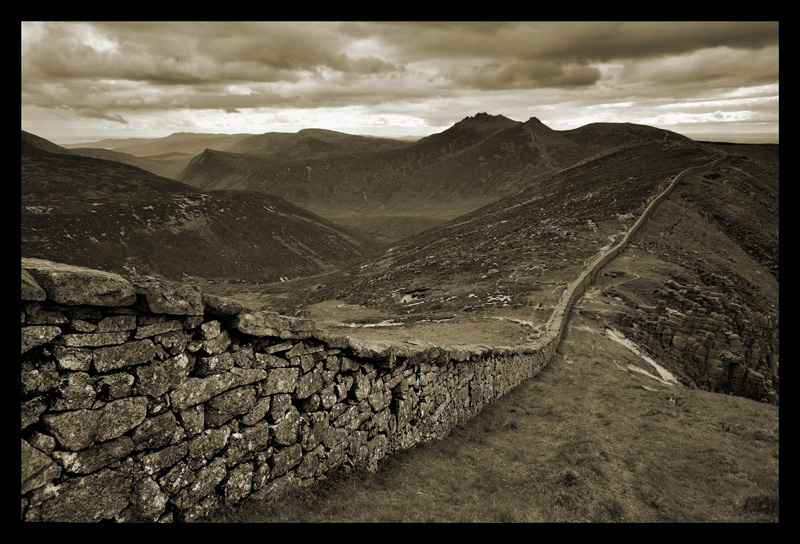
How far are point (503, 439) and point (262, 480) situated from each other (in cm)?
705

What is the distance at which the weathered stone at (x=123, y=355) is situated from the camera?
476 cm

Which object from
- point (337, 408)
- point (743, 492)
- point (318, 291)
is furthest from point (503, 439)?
point (318, 291)

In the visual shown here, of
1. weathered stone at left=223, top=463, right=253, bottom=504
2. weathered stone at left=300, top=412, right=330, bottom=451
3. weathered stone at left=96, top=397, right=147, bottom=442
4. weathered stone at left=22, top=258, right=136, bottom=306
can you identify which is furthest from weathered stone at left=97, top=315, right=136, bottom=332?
weathered stone at left=300, top=412, right=330, bottom=451

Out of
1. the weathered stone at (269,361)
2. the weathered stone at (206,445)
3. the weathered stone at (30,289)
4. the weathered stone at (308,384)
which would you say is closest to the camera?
the weathered stone at (30,289)

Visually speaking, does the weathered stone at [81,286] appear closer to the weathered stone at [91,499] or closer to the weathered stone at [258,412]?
the weathered stone at [91,499]

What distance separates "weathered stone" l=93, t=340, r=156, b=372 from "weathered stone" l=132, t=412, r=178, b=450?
742mm

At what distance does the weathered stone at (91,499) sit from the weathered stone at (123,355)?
1172 millimetres

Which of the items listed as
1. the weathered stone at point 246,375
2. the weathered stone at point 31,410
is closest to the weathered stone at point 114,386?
the weathered stone at point 31,410

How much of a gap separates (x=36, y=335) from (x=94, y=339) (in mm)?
499

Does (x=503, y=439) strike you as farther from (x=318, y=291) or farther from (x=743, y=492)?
(x=318, y=291)

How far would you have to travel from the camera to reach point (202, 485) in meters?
5.69

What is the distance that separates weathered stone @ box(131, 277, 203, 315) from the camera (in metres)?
5.09

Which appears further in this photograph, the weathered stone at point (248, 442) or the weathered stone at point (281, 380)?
the weathered stone at point (281, 380)

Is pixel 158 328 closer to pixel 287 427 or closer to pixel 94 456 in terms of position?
pixel 94 456
